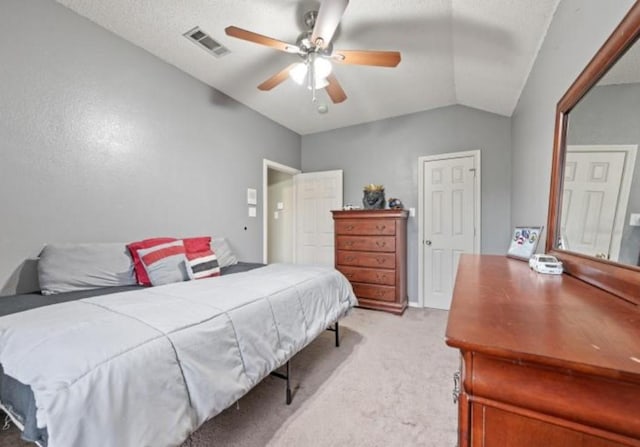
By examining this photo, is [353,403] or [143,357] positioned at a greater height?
[143,357]

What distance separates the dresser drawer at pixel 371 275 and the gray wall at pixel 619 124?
96.9 inches

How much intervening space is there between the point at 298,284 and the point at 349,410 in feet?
2.73

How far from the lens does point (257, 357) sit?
1365 mm

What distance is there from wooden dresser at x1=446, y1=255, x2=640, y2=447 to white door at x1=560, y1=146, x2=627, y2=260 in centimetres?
43

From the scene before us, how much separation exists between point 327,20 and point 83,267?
7.49 ft

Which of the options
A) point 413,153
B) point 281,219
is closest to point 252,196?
point 281,219

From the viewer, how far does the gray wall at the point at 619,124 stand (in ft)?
2.74

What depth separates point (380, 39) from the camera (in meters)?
2.26

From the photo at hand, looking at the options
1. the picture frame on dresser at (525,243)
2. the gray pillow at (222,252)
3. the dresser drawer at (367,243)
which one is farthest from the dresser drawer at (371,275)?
the picture frame on dresser at (525,243)

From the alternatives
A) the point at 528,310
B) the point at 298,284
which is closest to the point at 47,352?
the point at 298,284

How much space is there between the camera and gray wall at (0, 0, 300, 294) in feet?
5.68

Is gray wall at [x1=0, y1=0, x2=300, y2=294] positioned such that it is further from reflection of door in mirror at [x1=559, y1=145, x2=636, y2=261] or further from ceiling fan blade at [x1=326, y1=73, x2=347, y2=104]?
reflection of door in mirror at [x1=559, y1=145, x2=636, y2=261]

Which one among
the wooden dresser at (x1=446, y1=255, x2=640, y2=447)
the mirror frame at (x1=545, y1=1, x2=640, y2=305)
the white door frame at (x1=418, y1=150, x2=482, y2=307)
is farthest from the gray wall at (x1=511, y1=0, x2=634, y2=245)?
the wooden dresser at (x1=446, y1=255, x2=640, y2=447)

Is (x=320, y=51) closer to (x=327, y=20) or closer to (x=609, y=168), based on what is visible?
(x=327, y=20)
